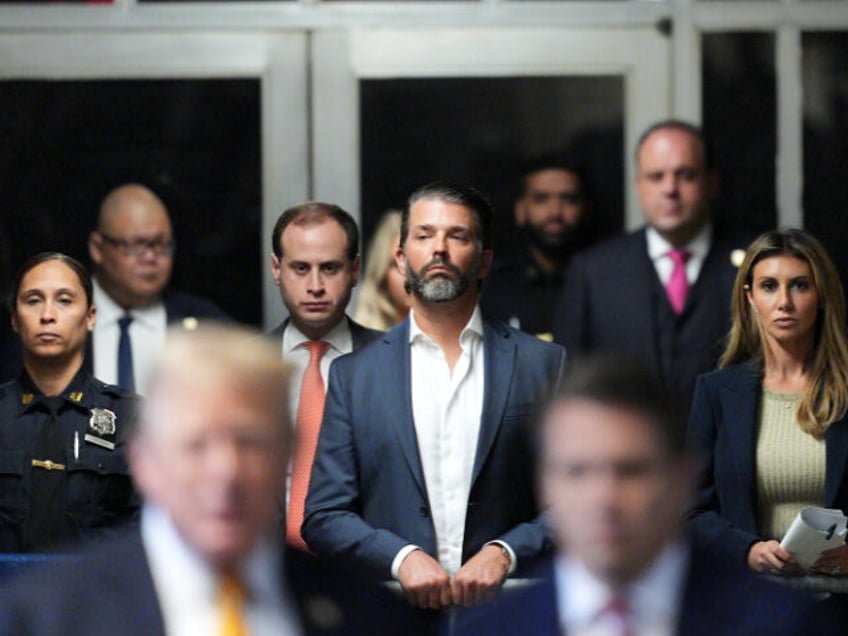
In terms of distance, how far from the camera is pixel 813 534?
519 centimetres

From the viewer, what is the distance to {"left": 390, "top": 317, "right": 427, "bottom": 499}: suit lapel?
5.39m

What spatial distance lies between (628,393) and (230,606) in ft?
2.18

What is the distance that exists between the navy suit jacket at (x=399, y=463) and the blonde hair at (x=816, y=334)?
685 millimetres

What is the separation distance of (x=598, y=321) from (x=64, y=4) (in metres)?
2.65

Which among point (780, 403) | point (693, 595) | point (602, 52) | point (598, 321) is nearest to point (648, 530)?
point (693, 595)

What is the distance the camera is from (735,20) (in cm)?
791

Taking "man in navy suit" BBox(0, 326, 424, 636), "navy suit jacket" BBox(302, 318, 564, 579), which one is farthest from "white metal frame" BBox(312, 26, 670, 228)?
"man in navy suit" BBox(0, 326, 424, 636)

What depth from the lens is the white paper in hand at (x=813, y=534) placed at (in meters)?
5.18

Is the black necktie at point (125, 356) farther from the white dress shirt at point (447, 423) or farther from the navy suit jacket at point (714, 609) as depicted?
the navy suit jacket at point (714, 609)

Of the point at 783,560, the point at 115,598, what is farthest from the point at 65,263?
the point at 115,598

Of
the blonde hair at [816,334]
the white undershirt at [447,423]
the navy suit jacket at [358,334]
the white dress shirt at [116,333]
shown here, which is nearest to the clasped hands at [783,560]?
the blonde hair at [816,334]

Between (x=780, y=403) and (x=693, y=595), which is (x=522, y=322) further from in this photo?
(x=693, y=595)

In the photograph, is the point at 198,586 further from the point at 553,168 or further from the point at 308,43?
the point at 308,43

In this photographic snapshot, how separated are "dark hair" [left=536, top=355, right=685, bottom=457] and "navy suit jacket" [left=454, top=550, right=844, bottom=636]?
0.69 ft
